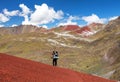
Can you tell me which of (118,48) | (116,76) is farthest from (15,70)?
(118,48)

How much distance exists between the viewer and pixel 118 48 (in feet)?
654

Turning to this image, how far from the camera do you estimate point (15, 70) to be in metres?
25.8

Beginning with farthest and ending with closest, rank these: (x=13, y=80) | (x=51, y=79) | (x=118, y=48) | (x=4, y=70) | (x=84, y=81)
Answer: (x=118, y=48) < (x=84, y=81) < (x=51, y=79) < (x=4, y=70) < (x=13, y=80)

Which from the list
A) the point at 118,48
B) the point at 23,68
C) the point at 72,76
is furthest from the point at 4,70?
the point at 118,48

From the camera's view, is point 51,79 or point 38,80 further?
point 51,79

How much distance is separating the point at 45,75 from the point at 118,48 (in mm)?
176173

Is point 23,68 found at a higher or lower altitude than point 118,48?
lower

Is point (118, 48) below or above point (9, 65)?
above

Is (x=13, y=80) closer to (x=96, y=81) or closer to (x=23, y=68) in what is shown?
(x=23, y=68)

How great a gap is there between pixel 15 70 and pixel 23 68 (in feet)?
6.48

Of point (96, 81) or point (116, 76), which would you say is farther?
point (116, 76)

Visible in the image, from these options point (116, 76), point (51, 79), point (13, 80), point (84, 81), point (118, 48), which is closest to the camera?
point (13, 80)

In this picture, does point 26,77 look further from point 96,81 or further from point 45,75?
point 96,81

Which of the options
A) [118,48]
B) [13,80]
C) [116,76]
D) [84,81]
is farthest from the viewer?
[118,48]
